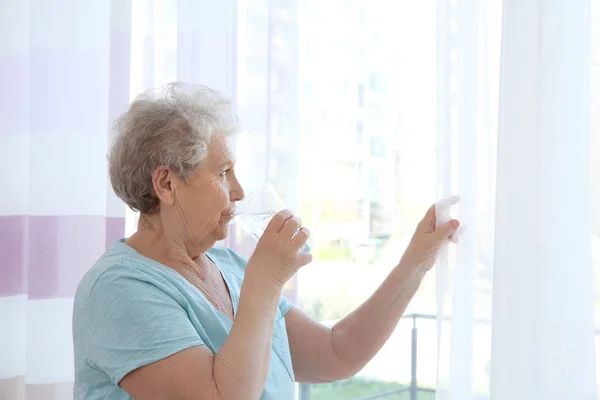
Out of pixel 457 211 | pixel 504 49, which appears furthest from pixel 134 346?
pixel 504 49

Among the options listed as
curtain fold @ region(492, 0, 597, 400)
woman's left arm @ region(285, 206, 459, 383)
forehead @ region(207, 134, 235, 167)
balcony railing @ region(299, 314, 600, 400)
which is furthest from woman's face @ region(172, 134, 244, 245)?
balcony railing @ region(299, 314, 600, 400)

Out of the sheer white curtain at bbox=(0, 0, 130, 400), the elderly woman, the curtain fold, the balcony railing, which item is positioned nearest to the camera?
the curtain fold

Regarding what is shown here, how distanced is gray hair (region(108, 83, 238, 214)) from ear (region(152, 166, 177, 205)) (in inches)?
0.5

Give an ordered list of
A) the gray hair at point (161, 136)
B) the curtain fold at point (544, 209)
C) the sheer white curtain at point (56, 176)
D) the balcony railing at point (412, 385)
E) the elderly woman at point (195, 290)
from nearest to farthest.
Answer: the curtain fold at point (544, 209)
the elderly woman at point (195, 290)
the gray hair at point (161, 136)
the sheer white curtain at point (56, 176)
the balcony railing at point (412, 385)

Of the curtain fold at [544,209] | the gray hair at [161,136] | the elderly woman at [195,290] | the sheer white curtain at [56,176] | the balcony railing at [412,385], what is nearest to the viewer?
the curtain fold at [544,209]

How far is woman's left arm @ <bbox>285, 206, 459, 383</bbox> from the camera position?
1.37 metres

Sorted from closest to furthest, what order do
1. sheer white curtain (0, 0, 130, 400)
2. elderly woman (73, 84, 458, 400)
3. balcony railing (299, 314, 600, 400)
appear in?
elderly woman (73, 84, 458, 400) < sheer white curtain (0, 0, 130, 400) < balcony railing (299, 314, 600, 400)

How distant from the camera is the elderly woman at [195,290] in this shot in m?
1.13

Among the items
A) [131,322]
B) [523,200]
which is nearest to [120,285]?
[131,322]

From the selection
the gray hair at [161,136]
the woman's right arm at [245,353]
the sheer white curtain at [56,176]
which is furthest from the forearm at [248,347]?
the sheer white curtain at [56,176]

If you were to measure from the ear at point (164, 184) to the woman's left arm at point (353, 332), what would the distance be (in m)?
0.38

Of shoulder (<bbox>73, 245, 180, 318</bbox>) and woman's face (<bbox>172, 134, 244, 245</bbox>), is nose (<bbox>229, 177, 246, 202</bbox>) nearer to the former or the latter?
woman's face (<bbox>172, 134, 244, 245</bbox>)

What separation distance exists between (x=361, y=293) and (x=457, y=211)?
112cm

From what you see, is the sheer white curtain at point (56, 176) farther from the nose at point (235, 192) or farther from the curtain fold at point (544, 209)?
the curtain fold at point (544, 209)
